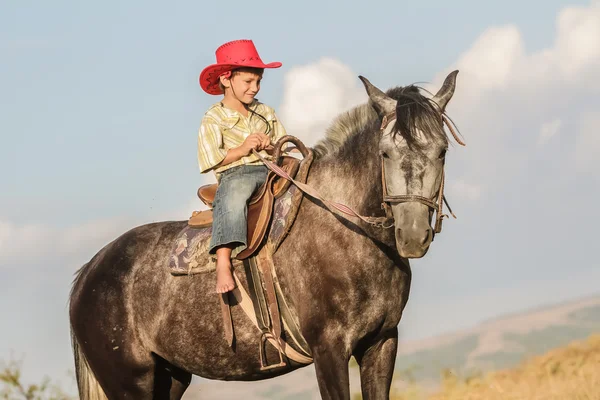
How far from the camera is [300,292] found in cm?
628

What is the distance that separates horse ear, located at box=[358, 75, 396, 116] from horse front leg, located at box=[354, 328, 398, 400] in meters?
1.73

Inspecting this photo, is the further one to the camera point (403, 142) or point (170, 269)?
point (170, 269)

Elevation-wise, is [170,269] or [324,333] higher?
[170,269]

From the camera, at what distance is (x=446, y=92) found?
5.94 meters

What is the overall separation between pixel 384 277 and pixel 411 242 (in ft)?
2.57

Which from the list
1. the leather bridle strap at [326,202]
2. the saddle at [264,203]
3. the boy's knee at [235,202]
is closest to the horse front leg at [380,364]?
the leather bridle strap at [326,202]

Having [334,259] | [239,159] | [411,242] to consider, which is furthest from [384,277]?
[239,159]

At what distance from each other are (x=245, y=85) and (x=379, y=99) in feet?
4.67

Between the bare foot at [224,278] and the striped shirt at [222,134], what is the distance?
79 cm

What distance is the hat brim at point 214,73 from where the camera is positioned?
6.77 meters

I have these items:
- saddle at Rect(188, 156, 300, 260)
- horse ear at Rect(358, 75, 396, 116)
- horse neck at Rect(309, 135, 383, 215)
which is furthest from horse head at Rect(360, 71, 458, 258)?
saddle at Rect(188, 156, 300, 260)

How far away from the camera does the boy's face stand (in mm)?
6820

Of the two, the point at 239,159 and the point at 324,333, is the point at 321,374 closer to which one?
the point at 324,333

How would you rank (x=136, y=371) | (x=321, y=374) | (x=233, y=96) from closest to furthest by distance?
(x=321, y=374) < (x=233, y=96) < (x=136, y=371)
